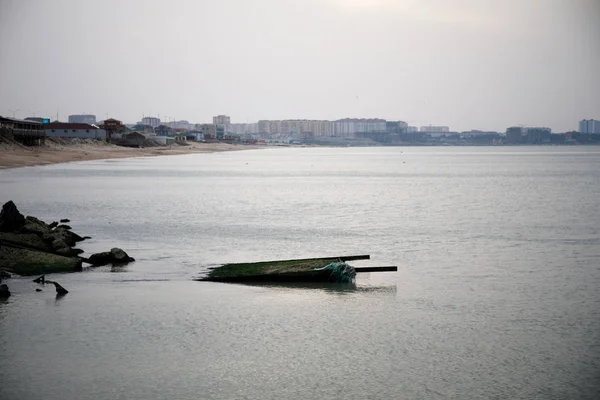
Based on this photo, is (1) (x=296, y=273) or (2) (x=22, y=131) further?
(2) (x=22, y=131)

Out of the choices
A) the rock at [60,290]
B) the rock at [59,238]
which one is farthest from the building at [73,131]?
the rock at [60,290]

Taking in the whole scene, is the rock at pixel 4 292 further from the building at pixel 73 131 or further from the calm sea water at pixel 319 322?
the building at pixel 73 131

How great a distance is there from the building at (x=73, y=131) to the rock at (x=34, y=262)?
12914 cm

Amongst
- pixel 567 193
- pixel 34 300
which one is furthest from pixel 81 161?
pixel 34 300

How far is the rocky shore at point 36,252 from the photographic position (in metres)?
19.5

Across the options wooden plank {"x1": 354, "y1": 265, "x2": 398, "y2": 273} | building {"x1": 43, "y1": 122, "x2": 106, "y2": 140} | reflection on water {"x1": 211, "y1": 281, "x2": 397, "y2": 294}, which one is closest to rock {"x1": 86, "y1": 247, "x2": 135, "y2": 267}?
reflection on water {"x1": 211, "y1": 281, "x2": 397, "y2": 294}

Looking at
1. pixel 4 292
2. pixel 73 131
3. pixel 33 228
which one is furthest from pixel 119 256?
pixel 73 131

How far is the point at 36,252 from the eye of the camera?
20.2 metres

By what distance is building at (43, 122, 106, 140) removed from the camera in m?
145

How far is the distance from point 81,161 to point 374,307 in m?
95.7

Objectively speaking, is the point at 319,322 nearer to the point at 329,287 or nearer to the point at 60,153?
the point at 329,287

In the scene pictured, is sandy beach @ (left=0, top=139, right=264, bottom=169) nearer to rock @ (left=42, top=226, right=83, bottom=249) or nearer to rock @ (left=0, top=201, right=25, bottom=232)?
rock @ (left=42, top=226, right=83, bottom=249)

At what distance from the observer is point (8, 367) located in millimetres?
12078

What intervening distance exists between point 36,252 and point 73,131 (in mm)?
132242
